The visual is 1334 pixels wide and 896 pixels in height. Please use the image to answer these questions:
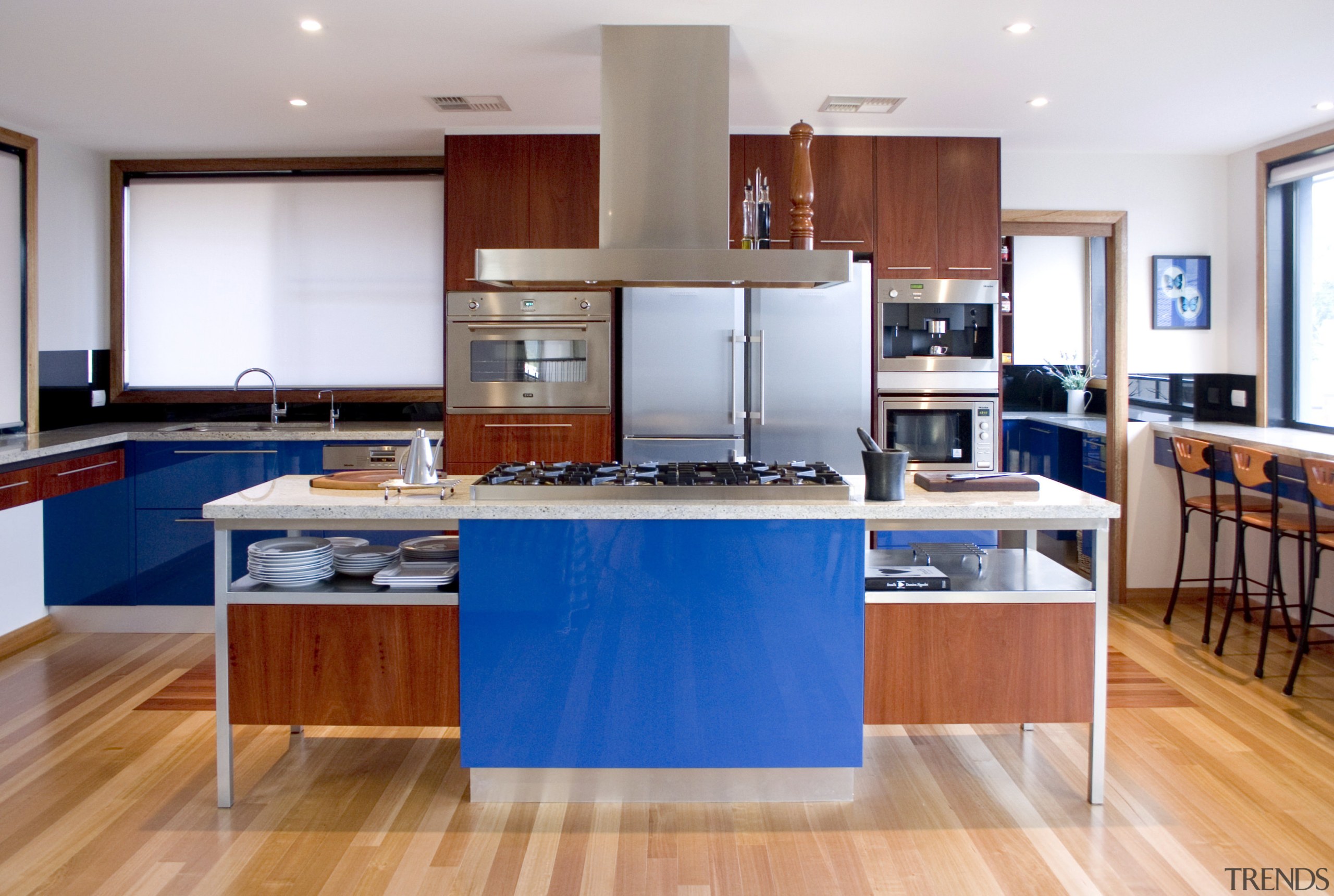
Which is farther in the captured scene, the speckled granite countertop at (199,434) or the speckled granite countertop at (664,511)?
the speckled granite countertop at (199,434)

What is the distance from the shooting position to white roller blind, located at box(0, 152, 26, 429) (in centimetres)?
493

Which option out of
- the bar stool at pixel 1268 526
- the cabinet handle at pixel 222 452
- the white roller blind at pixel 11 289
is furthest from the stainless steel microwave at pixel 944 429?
the white roller blind at pixel 11 289

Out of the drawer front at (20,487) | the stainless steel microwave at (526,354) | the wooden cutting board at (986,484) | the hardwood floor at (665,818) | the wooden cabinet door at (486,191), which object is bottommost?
the hardwood floor at (665,818)

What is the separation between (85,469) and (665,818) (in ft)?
11.1

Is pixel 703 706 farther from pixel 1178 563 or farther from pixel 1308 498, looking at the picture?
pixel 1178 563

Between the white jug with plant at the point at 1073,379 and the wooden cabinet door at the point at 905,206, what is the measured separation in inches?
117

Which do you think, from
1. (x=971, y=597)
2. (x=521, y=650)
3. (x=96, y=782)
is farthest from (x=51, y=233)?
(x=971, y=597)

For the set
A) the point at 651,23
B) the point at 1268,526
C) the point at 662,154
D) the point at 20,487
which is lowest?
the point at 1268,526

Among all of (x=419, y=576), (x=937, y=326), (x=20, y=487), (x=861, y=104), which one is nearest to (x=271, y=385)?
(x=20, y=487)

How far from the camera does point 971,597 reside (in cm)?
307

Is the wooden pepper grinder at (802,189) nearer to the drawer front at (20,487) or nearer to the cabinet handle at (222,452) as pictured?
the cabinet handle at (222,452)

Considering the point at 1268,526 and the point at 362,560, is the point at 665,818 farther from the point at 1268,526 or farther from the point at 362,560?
the point at 1268,526

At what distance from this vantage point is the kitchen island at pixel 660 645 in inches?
120

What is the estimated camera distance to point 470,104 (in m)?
4.60
